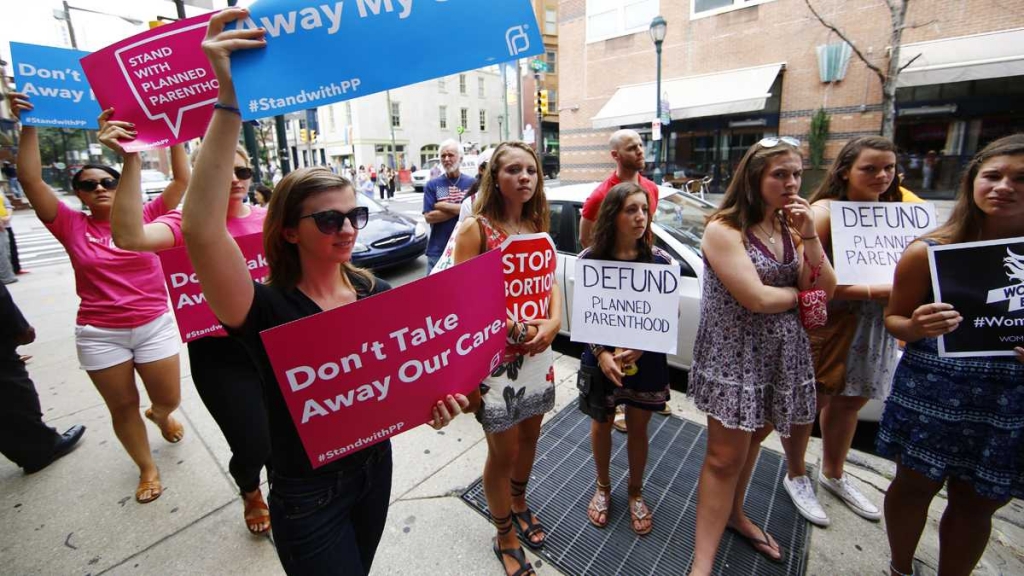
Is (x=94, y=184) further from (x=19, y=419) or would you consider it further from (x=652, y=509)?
(x=652, y=509)

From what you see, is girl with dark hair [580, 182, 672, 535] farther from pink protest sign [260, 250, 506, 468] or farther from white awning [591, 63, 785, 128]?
white awning [591, 63, 785, 128]

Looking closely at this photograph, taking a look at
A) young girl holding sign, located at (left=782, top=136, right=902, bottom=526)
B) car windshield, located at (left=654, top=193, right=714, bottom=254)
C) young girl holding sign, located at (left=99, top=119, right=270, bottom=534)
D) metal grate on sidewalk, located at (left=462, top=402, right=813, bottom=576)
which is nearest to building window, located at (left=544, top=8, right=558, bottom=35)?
car windshield, located at (left=654, top=193, right=714, bottom=254)

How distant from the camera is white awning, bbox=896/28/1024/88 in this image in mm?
11547

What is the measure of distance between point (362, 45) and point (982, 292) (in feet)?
7.55

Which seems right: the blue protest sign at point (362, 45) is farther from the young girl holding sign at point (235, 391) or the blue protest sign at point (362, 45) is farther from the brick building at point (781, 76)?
the brick building at point (781, 76)

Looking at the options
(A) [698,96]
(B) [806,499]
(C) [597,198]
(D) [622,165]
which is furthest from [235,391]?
(A) [698,96]

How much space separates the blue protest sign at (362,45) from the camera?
4.25 feet

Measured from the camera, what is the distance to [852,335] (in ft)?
8.18

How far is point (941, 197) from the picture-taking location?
1362cm

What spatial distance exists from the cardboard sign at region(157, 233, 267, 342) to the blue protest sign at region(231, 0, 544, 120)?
1273 millimetres

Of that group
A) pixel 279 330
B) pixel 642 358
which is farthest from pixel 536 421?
pixel 279 330

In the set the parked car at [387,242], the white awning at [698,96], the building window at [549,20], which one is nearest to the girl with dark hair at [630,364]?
the parked car at [387,242]

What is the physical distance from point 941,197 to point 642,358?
54.1ft

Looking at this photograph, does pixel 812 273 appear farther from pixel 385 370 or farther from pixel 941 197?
pixel 941 197
